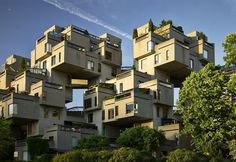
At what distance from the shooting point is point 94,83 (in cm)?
7850

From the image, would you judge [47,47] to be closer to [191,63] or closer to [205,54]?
[191,63]

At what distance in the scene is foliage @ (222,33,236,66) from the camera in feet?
134

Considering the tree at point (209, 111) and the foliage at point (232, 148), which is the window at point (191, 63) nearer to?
the tree at point (209, 111)

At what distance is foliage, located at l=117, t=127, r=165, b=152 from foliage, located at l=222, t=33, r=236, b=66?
1832 cm

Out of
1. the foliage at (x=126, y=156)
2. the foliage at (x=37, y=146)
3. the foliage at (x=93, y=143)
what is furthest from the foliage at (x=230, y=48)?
the foliage at (x=37, y=146)

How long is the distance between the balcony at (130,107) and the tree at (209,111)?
13789 mm

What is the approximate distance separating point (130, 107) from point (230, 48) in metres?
25.2

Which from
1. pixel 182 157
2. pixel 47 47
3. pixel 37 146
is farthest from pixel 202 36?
pixel 182 157

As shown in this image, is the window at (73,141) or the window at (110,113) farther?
the window at (110,113)

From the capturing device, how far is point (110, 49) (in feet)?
264

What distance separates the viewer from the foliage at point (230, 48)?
134ft

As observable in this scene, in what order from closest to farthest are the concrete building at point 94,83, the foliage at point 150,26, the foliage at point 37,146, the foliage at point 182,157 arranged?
the foliage at point 182,157, the foliage at point 37,146, the concrete building at point 94,83, the foliage at point 150,26

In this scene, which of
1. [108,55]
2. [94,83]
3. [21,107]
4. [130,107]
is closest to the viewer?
[130,107]

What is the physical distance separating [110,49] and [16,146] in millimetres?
25094
